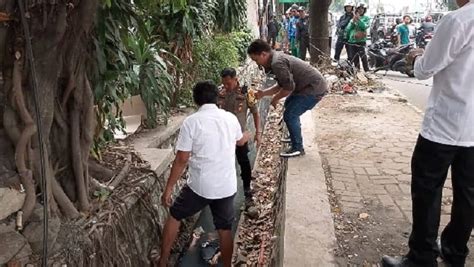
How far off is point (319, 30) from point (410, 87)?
2.69m

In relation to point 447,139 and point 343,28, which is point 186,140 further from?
point 343,28

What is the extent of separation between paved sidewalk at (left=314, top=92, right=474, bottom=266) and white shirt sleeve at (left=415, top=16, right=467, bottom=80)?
1.34 m

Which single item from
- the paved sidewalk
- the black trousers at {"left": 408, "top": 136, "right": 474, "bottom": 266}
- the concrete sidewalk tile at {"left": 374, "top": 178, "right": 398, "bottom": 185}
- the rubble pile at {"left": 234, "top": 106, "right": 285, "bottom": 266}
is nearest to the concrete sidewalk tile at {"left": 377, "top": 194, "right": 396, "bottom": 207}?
the paved sidewalk

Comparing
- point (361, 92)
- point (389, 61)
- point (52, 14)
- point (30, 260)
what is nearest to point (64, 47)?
point (52, 14)

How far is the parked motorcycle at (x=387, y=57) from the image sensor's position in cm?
1290

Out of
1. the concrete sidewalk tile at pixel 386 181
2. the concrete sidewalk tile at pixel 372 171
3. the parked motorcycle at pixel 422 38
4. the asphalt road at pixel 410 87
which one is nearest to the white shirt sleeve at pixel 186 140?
the concrete sidewalk tile at pixel 386 181

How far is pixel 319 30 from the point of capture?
12195 mm

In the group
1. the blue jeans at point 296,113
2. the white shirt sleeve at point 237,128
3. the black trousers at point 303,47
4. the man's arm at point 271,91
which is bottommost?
the black trousers at point 303,47

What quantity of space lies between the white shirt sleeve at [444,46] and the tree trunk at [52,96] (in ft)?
6.49

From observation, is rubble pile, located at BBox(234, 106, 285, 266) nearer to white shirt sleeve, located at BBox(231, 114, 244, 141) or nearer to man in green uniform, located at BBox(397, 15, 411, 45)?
white shirt sleeve, located at BBox(231, 114, 244, 141)

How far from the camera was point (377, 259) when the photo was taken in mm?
3143

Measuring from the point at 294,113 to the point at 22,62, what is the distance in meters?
3.29

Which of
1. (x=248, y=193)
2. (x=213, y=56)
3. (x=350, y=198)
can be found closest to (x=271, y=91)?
(x=248, y=193)

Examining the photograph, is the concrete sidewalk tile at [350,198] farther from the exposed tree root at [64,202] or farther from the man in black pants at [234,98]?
the exposed tree root at [64,202]
